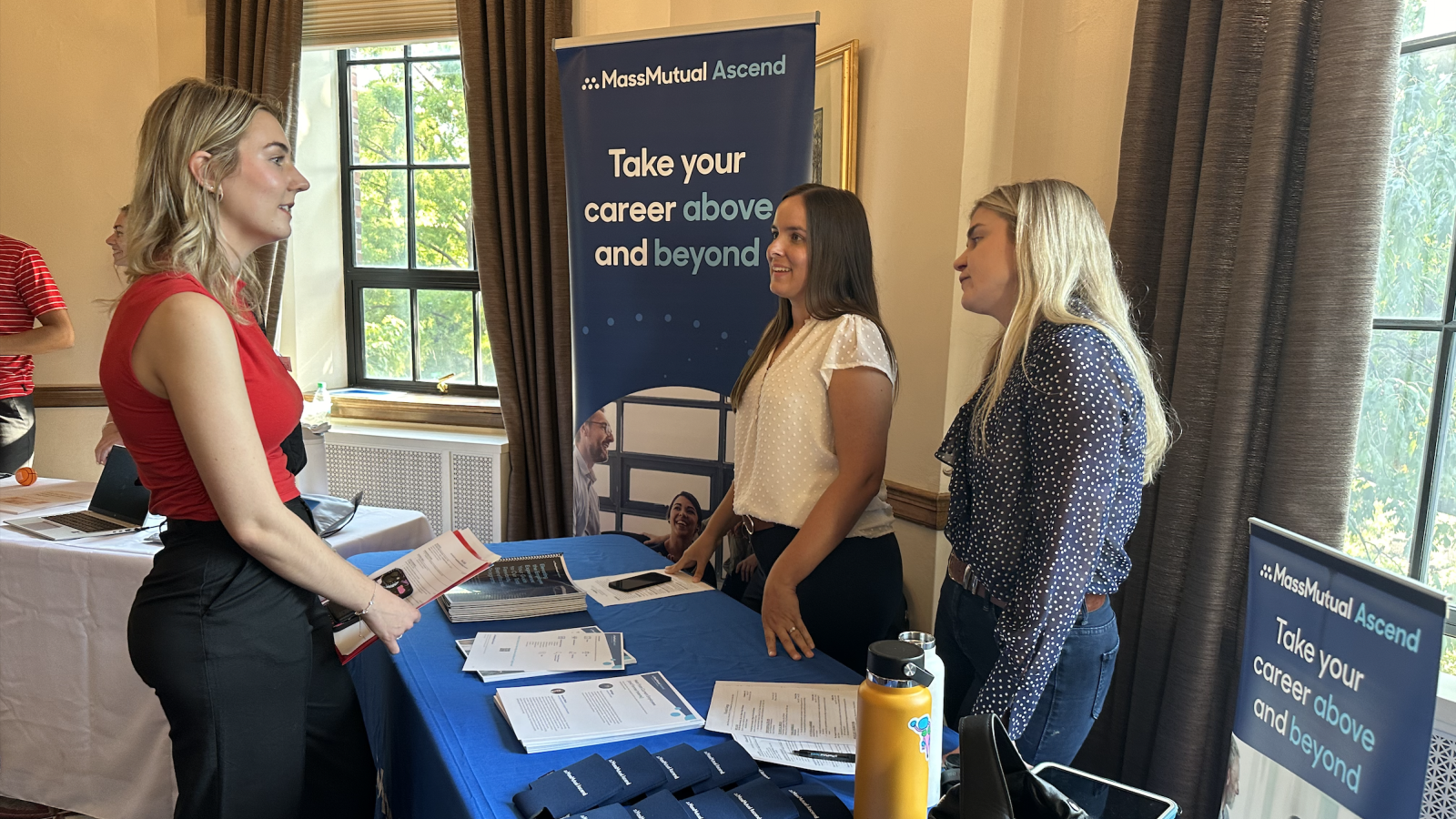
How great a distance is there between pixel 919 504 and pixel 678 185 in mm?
1194

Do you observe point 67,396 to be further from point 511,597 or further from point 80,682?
point 511,597

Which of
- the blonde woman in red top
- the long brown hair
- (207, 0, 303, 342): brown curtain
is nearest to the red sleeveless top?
the blonde woman in red top

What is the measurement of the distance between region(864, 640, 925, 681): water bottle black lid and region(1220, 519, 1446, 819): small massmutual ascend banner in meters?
0.51

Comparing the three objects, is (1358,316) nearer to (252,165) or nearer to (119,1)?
(252,165)

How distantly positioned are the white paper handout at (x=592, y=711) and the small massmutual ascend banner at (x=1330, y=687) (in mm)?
715

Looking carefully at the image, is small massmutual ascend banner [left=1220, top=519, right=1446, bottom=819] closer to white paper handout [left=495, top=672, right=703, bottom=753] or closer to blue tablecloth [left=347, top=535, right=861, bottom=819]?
blue tablecloth [left=347, top=535, right=861, bottom=819]

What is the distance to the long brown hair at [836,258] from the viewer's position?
6.04 ft

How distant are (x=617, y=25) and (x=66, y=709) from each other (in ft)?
10.1

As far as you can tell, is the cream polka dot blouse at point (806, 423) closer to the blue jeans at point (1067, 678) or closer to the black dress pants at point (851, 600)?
the black dress pants at point (851, 600)

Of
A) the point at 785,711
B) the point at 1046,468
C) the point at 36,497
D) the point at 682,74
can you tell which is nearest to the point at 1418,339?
the point at 1046,468

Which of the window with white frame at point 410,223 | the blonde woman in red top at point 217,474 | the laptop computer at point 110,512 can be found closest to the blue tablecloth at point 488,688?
the blonde woman in red top at point 217,474

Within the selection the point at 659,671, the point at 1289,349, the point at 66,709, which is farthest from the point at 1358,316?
the point at 66,709

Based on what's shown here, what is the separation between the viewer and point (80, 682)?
88.7 inches

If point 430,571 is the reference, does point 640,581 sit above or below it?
below
